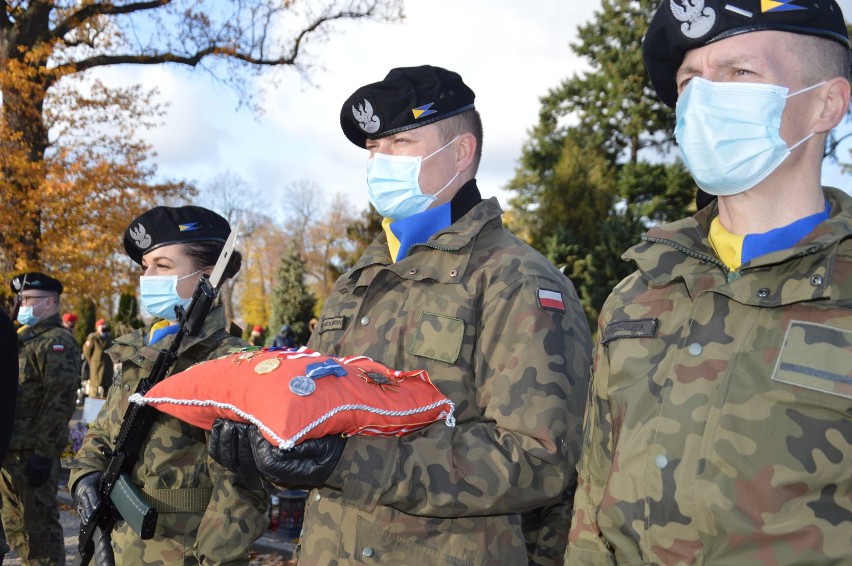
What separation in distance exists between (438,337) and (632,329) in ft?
2.20

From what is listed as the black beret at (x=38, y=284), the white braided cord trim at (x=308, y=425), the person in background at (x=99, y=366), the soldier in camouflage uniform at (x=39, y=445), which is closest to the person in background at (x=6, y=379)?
the white braided cord trim at (x=308, y=425)

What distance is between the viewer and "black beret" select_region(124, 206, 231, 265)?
418 centimetres

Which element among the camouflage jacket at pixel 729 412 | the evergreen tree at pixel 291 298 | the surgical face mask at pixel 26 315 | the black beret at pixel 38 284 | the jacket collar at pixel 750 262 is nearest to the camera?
the camouflage jacket at pixel 729 412

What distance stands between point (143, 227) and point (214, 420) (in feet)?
7.78

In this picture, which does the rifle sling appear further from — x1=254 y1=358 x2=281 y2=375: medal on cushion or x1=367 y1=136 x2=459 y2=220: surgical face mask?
x1=254 y1=358 x2=281 y2=375: medal on cushion

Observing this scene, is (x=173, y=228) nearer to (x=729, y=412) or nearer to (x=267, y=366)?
(x=267, y=366)

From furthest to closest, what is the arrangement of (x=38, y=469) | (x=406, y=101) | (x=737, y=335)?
(x=38, y=469) → (x=406, y=101) → (x=737, y=335)

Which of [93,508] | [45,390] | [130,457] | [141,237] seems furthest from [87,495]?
[45,390]

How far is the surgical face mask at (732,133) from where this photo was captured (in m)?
1.91

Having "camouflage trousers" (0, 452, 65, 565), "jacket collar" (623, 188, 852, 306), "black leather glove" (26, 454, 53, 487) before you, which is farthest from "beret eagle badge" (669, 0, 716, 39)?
"camouflage trousers" (0, 452, 65, 565)

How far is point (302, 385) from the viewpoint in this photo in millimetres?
1939

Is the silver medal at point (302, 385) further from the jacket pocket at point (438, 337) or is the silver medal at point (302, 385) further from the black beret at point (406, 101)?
the black beret at point (406, 101)

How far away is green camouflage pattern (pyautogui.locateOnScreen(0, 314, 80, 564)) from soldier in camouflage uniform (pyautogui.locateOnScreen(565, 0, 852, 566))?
242 inches

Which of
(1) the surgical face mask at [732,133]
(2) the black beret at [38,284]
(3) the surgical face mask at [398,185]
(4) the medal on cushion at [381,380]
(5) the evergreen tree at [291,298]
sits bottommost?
(5) the evergreen tree at [291,298]
